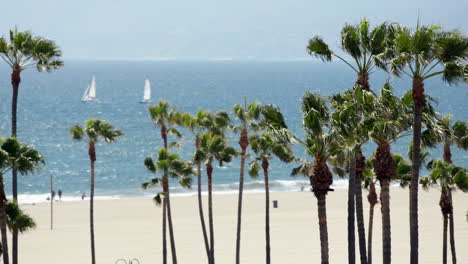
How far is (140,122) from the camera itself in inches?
5723

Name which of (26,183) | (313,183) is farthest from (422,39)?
(26,183)

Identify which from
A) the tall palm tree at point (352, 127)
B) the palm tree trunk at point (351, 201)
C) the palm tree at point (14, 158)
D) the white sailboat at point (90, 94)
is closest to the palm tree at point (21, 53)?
the palm tree at point (14, 158)

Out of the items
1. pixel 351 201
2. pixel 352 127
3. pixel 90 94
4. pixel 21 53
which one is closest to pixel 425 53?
pixel 352 127

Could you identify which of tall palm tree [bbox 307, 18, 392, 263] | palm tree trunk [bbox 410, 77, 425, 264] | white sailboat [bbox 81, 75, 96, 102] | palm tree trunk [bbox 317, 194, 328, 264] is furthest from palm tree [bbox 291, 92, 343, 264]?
white sailboat [bbox 81, 75, 96, 102]

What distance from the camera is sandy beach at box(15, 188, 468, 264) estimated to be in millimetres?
46719

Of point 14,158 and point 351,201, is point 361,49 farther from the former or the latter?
point 14,158

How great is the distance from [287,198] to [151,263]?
94.6 ft

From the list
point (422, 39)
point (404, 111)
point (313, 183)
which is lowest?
point (313, 183)

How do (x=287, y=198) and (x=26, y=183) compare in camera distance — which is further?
(x=26, y=183)

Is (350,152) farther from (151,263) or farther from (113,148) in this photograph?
(113,148)

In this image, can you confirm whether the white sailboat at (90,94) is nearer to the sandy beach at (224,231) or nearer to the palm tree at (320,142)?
the sandy beach at (224,231)

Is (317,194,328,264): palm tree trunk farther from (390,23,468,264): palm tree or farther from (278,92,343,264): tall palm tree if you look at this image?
(390,23,468,264): palm tree

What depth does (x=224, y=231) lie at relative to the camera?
184ft

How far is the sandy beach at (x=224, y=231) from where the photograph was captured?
153 feet
